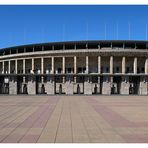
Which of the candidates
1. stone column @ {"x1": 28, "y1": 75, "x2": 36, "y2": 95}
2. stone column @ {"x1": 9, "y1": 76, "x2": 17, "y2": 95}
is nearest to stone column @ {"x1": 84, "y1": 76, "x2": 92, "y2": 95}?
stone column @ {"x1": 28, "y1": 75, "x2": 36, "y2": 95}

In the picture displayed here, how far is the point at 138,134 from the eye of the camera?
11.4 m

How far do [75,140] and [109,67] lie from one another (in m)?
71.4

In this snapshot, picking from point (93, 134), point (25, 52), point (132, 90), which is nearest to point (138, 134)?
point (93, 134)

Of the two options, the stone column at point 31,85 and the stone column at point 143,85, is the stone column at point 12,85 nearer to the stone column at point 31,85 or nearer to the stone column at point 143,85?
the stone column at point 31,85

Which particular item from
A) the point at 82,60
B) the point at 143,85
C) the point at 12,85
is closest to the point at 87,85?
the point at 143,85

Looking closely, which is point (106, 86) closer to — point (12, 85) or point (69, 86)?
A: point (69, 86)

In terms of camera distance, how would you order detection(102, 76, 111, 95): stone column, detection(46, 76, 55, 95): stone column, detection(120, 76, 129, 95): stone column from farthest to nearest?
detection(120, 76, 129, 95): stone column → detection(46, 76, 55, 95): stone column → detection(102, 76, 111, 95): stone column

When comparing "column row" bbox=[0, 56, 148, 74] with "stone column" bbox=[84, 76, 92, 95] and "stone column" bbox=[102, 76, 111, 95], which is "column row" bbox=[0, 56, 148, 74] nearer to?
"stone column" bbox=[102, 76, 111, 95]

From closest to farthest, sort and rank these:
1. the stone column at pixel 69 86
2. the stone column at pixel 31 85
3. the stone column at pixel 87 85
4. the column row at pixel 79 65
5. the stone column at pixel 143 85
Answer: the stone column at pixel 69 86 → the stone column at pixel 87 85 → the stone column at pixel 31 85 → the stone column at pixel 143 85 → the column row at pixel 79 65

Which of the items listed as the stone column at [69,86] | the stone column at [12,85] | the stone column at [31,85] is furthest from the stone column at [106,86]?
the stone column at [12,85]

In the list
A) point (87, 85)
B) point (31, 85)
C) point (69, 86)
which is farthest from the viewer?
point (31, 85)
